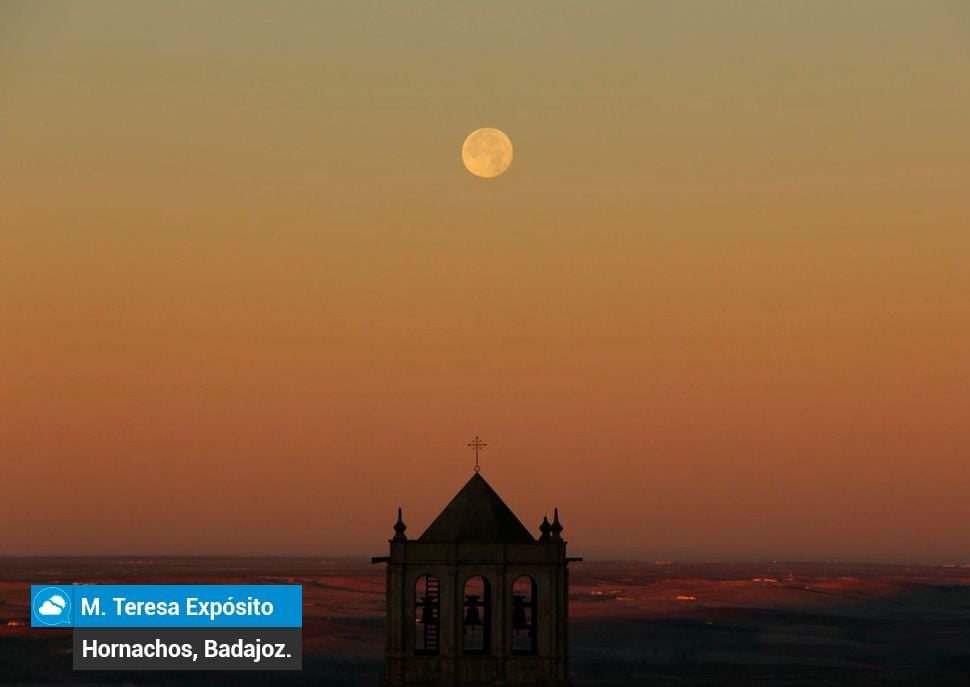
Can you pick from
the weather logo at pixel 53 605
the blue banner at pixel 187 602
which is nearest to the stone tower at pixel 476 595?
the blue banner at pixel 187 602

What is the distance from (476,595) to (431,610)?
258 cm

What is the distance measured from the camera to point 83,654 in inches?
7756

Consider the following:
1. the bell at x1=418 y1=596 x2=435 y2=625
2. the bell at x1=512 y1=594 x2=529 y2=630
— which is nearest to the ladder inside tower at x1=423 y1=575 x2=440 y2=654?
the bell at x1=418 y1=596 x2=435 y2=625

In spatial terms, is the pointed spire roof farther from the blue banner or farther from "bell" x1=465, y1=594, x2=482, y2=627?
the blue banner

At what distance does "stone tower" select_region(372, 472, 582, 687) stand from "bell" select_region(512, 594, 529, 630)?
53 mm

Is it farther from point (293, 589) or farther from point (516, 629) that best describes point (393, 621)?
point (293, 589)

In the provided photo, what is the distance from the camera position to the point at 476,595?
6144 centimetres

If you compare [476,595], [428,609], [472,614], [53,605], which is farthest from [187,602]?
[476,595]

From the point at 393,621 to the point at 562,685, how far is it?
18.3 feet

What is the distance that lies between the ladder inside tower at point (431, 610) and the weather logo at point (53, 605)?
45.2 metres

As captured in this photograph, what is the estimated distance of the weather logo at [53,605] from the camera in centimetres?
10881

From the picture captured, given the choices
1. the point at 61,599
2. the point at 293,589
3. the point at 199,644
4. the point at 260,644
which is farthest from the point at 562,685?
the point at 199,644

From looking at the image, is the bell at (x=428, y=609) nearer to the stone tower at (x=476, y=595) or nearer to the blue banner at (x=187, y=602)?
the stone tower at (x=476, y=595)

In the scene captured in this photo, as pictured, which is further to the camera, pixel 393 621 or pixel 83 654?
pixel 83 654
